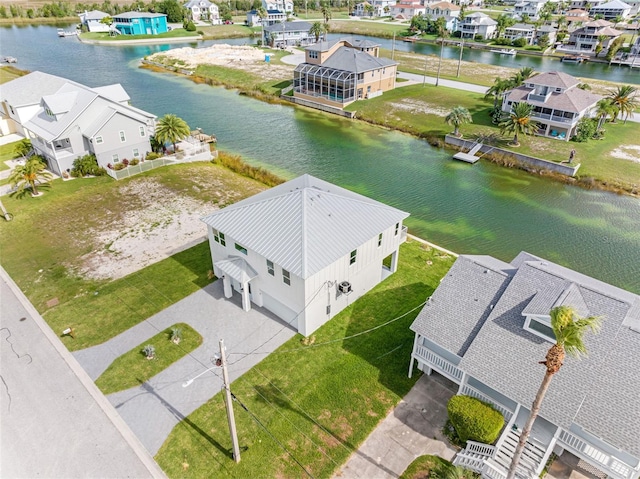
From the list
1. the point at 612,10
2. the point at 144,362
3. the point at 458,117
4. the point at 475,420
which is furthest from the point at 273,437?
the point at 612,10

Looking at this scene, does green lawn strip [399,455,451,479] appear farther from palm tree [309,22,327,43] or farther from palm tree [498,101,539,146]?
palm tree [309,22,327,43]

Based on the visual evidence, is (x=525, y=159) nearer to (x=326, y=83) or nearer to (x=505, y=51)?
(x=326, y=83)

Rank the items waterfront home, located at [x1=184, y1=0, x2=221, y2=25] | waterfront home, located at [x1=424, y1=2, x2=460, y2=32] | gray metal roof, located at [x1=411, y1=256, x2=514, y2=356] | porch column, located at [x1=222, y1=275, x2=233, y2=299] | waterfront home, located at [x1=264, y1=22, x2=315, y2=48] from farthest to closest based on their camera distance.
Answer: waterfront home, located at [x1=184, y1=0, x2=221, y2=25] → waterfront home, located at [x1=424, y1=2, x2=460, y2=32] → waterfront home, located at [x1=264, y1=22, x2=315, y2=48] → porch column, located at [x1=222, y1=275, x2=233, y2=299] → gray metal roof, located at [x1=411, y1=256, x2=514, y2=356]

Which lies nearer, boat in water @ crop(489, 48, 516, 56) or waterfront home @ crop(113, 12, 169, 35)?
boat in water @ crop(489, 48, 516, 56)

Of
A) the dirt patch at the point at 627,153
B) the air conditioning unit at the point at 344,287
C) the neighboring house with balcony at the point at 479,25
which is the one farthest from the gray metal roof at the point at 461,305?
the neighboring house with balcony at the point at 479,25

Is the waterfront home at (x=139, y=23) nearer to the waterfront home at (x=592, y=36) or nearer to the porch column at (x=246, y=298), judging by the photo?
the waterfront home at (x=592, y=36)

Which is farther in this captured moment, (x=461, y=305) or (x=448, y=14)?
(x=448, y=14)

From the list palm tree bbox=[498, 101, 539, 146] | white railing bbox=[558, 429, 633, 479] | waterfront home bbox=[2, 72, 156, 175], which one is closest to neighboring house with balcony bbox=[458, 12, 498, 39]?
palm tree bbox=[498, 101, 539, 146]
